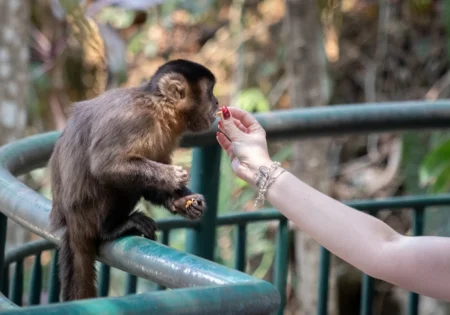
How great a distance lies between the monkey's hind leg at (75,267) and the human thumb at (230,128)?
380 mm

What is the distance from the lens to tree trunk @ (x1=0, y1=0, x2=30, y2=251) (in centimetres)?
334

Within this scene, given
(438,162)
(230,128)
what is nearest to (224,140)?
(230,128)

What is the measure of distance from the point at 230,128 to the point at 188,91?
0.50 m

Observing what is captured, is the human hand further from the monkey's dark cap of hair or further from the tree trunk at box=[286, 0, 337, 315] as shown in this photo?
the tree trunk at box=[286, 0, 337, 315]

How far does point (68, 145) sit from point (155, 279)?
0.85 m

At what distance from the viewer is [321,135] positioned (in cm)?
234

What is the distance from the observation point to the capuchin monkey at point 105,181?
6.19ft

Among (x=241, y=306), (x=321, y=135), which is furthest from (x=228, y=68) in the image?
(x=241, y=306)

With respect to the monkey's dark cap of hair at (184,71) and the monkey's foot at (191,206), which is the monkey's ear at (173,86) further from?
the monkey's foot at (191,206)

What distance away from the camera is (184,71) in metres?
2.26

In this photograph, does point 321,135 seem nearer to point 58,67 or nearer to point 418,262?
point 418,262

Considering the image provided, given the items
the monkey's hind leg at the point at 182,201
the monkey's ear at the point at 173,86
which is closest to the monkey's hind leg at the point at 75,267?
the monkey's hind leg at the point at 182,201

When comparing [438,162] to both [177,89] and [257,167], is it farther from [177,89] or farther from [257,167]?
[257,167]

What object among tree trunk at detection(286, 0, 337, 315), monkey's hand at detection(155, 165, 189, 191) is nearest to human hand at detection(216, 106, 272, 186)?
monkey's hand at detection(155, 165, 189, 191)
